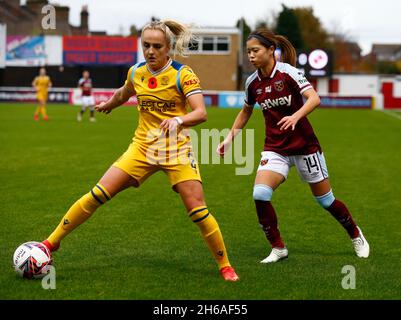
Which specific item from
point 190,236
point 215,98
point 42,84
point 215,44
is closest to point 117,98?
point 190,236

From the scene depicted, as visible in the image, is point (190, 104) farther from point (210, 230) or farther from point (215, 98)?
point (215, 98)

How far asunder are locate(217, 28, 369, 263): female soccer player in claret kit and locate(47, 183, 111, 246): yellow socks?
130 centimetres

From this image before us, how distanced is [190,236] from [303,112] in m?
2.34

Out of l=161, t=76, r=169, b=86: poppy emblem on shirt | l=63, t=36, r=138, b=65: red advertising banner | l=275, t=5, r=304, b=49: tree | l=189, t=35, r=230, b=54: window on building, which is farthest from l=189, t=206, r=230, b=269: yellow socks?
l=275, t=5, r=304, b=49: tree

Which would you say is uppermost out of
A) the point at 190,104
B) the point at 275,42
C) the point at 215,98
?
the point at 275,42

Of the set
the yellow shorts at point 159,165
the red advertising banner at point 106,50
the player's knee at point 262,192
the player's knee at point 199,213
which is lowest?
the player's knee at point 199,213

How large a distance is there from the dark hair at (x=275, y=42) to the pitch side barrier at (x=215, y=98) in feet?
135

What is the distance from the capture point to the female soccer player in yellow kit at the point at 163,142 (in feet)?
19.3

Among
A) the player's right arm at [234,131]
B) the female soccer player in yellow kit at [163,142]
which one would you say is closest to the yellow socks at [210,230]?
the female soccer player in yellow kit at [163,142]

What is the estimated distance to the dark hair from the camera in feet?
Answer: 21.0

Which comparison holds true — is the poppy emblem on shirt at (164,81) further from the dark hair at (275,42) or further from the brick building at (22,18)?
the brick building at (22,18)

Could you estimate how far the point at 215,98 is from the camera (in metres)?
49.9

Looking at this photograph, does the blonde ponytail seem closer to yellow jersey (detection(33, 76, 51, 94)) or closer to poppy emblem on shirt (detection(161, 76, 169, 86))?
poppy emblem on shirt (detection(161, 76, 169, 86))

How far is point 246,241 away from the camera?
7715 millimetres
